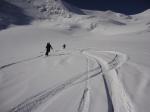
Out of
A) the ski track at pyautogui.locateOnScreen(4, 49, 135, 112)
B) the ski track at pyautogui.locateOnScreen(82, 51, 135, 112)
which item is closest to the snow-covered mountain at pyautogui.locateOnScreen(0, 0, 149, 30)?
the ski track at pyautogui.locateOnScreen(82, 51, 135, 112)

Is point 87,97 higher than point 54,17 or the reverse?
the reverse

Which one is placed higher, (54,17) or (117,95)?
(54,17)

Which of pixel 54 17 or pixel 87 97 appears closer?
pixel 87 97

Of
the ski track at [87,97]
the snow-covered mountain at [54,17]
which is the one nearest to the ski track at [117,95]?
the ski track at [87,97]

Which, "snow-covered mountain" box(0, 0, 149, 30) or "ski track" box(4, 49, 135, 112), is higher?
"snow-covered mountain" box(0, 0, 149, 30)

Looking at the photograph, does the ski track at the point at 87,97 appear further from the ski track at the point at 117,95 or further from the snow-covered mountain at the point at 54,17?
the snow-covered mountain at the point at 54,17

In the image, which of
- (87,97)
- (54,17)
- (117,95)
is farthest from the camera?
(54,17)

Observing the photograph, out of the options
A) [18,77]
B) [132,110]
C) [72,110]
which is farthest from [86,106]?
[18,77]

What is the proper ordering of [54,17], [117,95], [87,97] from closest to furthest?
1. [87,97]
2. [117,95]
3. [54,17]

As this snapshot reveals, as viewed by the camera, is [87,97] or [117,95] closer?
[87,97]

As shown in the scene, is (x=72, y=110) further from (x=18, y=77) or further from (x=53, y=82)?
(x=18, y=77)

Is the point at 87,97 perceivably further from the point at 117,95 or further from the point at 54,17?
the point at 54,17

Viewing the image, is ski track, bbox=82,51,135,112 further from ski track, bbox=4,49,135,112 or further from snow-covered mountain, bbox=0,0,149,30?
snow-covered mountain, bbox=0,0,149,30

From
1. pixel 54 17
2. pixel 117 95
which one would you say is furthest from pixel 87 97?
pixel 54 17
